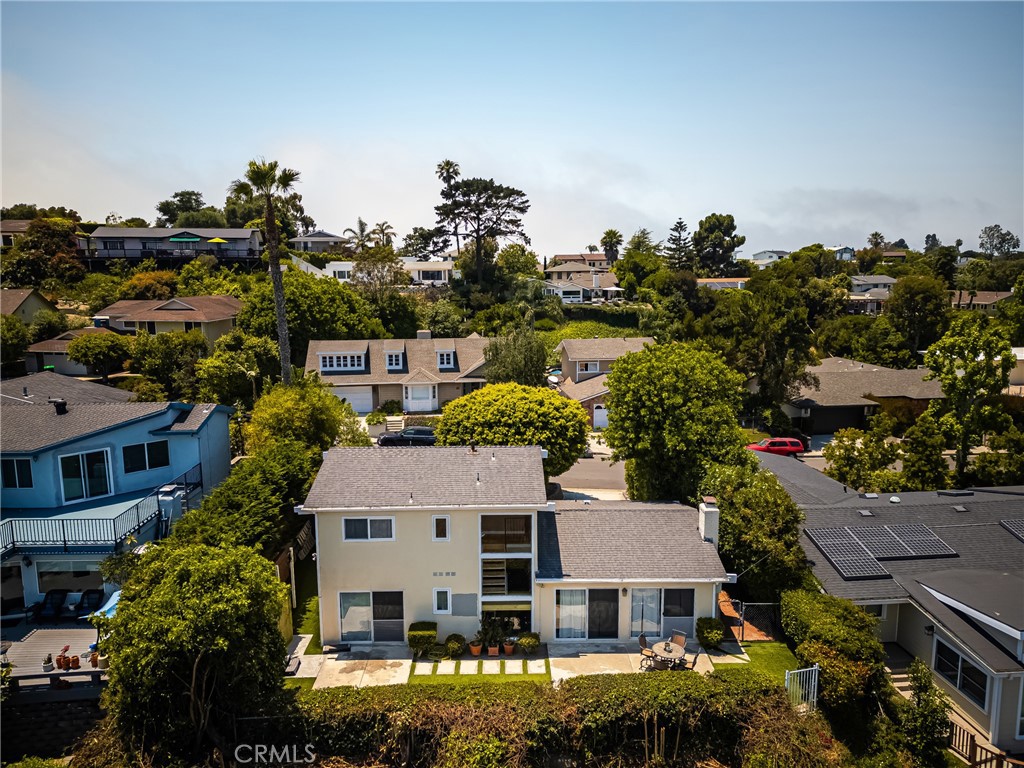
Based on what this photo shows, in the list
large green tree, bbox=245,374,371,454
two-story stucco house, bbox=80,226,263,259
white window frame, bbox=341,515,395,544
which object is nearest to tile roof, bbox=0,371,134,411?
large green tree, bbox=245,374,371,454

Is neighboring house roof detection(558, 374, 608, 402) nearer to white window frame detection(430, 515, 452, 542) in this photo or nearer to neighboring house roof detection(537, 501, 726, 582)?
neighboring house roof detection(537, 501, 726, 582)

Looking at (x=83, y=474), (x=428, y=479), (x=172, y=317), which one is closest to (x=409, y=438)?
(x=428, y=479)

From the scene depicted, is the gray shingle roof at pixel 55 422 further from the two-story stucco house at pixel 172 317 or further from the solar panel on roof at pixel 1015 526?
the solar panel on roof at pixel 1015 526

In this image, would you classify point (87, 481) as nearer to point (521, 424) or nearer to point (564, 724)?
point (521, 424)

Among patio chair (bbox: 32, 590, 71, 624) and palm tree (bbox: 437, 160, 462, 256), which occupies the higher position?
palm tree (bbox: 437, 160, 462, 256)

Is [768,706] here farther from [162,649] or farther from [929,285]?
[929,285]
